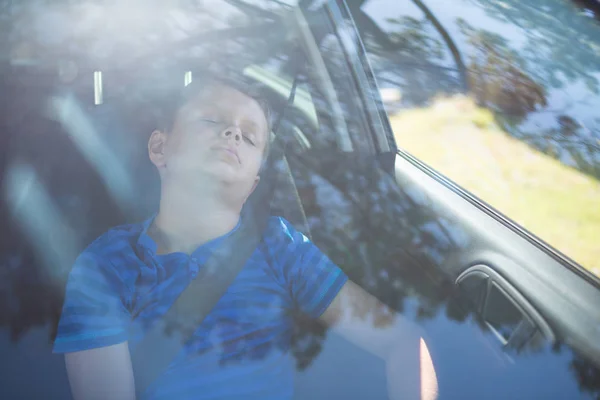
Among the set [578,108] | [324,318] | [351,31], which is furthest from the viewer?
[578,108]

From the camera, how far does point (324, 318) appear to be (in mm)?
1184

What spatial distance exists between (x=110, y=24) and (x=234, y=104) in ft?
1.26

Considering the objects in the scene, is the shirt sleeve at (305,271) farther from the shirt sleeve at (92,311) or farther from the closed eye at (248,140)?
the shirt sleeve at (92,311)

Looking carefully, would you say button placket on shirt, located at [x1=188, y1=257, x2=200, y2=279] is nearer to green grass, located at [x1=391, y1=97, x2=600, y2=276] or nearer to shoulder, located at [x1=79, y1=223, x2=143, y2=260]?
shoulder, located at [x1=79, y1=223, x2=143, y2=260]

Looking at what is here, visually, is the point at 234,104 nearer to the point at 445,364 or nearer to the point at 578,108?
the point at 445,364

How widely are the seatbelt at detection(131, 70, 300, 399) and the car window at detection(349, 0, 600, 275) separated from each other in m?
0.50

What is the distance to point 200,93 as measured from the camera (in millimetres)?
1312

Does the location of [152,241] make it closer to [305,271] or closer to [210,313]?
[210,313]

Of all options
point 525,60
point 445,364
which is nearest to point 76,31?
point 445,364

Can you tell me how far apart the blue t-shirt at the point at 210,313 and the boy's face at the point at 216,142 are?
145 millimetres

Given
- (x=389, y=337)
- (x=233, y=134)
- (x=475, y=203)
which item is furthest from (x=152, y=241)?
(x=475, y=203)

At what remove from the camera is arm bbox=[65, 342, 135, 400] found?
3.49 feet

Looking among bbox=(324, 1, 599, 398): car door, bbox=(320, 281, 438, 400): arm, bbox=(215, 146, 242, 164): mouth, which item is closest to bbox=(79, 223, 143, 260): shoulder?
bbox=(215, 146, 242, 164): mouth

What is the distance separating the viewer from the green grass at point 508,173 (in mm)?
1447
